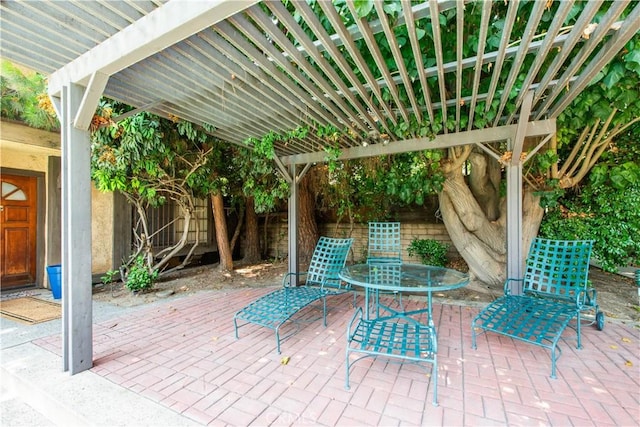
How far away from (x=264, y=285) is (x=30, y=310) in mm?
3137

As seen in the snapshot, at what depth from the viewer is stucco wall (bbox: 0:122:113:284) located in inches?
166

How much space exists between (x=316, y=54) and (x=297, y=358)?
8.06 feet

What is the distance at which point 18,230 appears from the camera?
4.73 meters

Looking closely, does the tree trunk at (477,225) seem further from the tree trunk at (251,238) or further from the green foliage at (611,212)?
the tree trunk at (251,238)

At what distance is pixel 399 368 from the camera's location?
2.28m

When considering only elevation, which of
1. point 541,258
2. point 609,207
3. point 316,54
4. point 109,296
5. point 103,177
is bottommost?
point 109,296

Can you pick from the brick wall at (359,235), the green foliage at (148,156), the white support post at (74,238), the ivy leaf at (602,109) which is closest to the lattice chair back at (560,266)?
the ivy leaf at (602,109)

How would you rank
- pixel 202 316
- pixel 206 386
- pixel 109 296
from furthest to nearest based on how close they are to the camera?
1. pixel 109 296
2. pixel 202 316
3. pixel 206 386

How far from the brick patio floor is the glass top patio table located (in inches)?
21.4

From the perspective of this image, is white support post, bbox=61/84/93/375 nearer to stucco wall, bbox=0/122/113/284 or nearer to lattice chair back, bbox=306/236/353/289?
lattice chair back, bbox=306/236/353/289

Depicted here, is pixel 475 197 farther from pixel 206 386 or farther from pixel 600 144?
pixel 206 386

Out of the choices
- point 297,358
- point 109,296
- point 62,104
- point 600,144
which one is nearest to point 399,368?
point 297,358

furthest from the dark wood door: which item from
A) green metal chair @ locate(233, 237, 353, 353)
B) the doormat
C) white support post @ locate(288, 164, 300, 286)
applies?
white support post @ locate(288, 164, 300, 286)

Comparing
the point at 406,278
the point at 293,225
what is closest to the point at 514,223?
the point at 406,278
